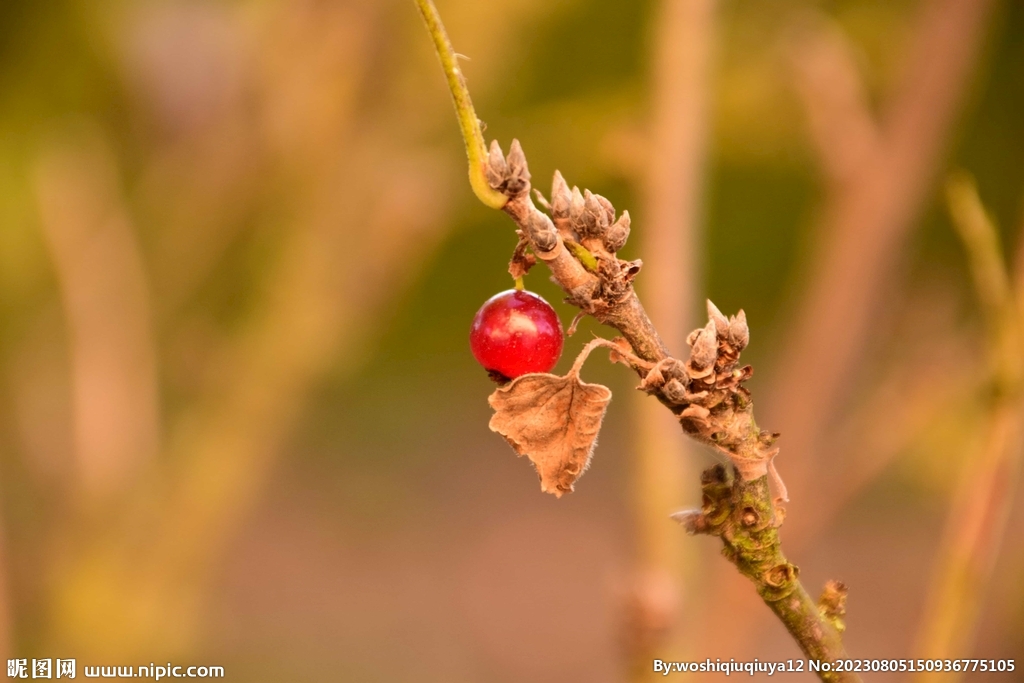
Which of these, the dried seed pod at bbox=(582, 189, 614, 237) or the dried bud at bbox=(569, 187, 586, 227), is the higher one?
the dried bud at bbox=(569, 187, 586, 227)

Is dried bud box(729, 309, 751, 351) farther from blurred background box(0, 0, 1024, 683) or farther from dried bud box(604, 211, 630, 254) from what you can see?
blurred background box(0, 0, 1024, 683)

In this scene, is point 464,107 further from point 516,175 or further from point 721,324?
point 721,324

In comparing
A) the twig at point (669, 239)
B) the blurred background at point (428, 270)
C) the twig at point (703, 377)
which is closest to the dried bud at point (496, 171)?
the twig at point (703, 377)

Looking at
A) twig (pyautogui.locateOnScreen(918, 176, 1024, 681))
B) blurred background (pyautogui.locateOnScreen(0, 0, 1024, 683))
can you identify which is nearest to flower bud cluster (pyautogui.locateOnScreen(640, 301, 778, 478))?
twig (pyautogui.locateOnScreen(918, 176, 1024, 681))

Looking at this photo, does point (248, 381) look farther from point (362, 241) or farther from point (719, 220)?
point (719, 220)

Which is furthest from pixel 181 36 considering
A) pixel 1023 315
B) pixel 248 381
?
pixel 1023 315

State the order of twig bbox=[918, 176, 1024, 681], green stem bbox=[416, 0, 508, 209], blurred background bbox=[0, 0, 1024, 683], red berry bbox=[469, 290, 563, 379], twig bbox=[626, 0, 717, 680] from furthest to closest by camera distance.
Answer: blurred background bbox=[0, 0, 1024, 683], twig bbox=[626, 0, 717, 680], twig bbox=[918, 176, 1024, 681], red berry bbox=[469, 290, 563, 379], green stem bbox=[416, 0, 508, 209]

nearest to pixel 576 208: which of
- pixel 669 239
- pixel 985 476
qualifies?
pixel 985 476

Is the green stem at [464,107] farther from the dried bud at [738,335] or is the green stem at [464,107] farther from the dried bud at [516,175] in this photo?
the dried bud at [738,335]
